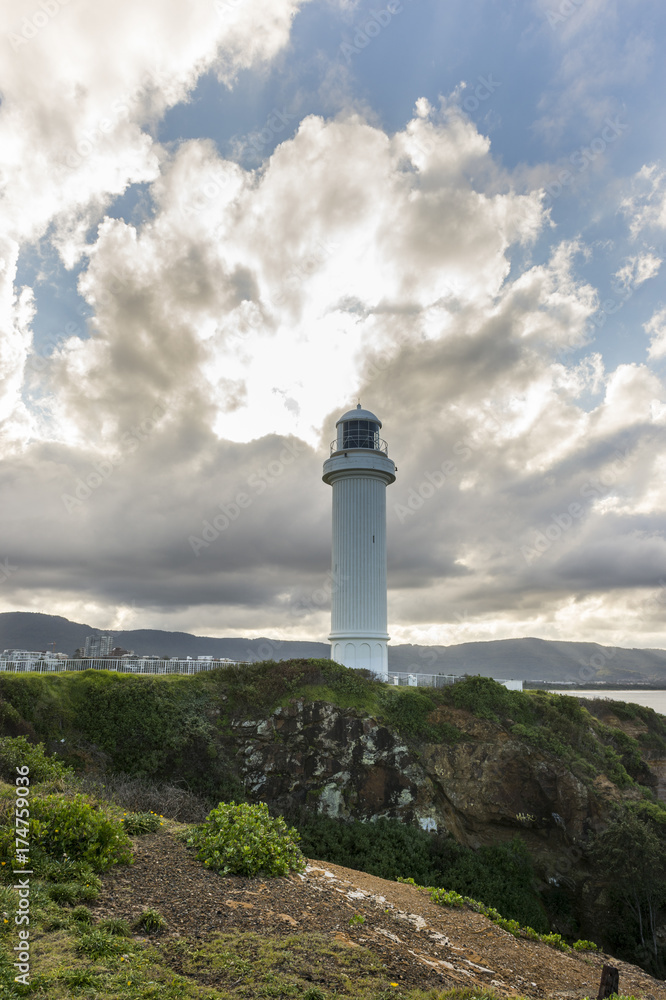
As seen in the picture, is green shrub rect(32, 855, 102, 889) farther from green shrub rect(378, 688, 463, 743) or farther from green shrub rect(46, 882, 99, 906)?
green shrub rect(378, 688, 463, 743)

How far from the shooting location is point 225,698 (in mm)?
19312

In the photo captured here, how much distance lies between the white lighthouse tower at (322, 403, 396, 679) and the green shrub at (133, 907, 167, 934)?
708 inches

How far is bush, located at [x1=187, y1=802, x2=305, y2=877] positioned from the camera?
8273 mm

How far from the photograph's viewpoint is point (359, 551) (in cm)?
2461

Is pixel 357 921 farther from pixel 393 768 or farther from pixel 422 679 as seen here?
pixel 422 679

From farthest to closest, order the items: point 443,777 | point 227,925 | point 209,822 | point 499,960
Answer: point 443,777 < point 209,822 < point 499,960 < point 227,925

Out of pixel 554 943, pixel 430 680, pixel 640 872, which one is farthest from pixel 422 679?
pixel 554 943

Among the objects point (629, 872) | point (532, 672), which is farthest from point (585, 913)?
point (532, 672)

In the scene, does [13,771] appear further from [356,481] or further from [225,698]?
[356,481]

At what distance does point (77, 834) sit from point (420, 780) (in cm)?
1316

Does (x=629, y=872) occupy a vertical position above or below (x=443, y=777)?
below

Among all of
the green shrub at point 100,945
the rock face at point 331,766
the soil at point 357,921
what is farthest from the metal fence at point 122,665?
the green shrub at point 100,945

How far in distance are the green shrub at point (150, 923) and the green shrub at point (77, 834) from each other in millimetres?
1331

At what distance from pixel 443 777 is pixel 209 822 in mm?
11727
